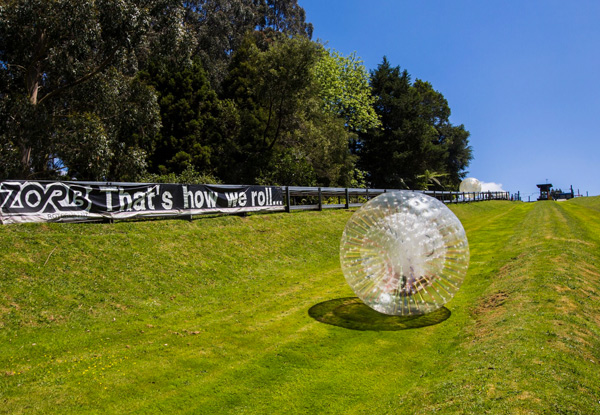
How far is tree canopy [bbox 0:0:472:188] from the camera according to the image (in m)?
19.5

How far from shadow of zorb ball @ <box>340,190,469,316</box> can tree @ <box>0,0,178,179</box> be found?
56.4 feet

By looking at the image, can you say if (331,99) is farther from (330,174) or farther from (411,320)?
(411,320)

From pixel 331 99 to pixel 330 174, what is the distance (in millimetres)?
11416

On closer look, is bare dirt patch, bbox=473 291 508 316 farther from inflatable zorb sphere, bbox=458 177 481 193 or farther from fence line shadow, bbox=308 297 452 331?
inflatable zorb sphere, bbox=458 177 481 193

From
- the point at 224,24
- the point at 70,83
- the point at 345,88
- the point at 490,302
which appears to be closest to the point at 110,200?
the point at 490,302

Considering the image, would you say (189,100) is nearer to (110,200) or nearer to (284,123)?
(284,123)

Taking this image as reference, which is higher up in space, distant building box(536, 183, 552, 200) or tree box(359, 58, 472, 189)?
tree box(359, 58, 472, 189)

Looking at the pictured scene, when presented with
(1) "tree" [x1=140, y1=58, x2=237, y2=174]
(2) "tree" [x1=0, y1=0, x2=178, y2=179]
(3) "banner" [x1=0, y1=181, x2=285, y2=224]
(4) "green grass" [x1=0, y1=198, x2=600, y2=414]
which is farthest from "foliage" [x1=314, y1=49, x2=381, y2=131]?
(4) "green grass" [x1=0, y1=198, x2=600, y2=414]

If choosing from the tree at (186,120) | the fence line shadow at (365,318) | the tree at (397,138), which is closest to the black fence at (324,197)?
the fence line shadow at (365,318)

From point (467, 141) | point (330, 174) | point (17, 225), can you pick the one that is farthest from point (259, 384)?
point (467, 141)

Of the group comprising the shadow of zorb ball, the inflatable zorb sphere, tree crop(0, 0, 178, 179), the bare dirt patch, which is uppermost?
tree crop(0, 0, 178, 179)

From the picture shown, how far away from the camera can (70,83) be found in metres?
21.2

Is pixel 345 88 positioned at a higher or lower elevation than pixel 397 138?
higher

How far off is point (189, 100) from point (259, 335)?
111 ft
